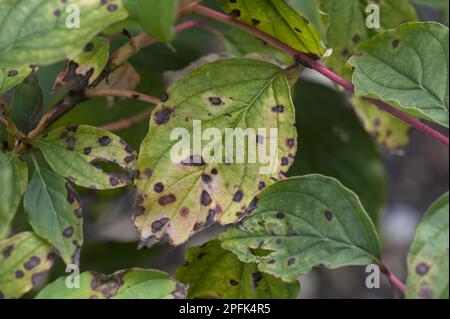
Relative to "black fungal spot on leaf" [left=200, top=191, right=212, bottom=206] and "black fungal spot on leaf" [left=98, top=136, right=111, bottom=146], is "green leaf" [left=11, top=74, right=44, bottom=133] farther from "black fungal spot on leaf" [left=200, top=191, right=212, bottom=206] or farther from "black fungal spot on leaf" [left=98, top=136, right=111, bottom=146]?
"black fungal spot on leaf" [left=200, top=191, right=212, bottom=206]

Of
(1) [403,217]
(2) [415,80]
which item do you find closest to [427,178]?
(1) [403,217]

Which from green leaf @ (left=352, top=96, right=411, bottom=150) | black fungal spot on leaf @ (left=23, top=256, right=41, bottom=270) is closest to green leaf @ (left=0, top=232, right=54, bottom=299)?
black fungal spot on leaf @ (left=23, top=256, right=41, bottom=270)

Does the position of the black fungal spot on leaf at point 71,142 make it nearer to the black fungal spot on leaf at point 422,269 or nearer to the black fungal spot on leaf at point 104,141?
the black fungal spot on leaf at point 104,141

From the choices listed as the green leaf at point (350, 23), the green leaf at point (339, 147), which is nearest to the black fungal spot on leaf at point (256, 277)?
the green leaf at point (350, 23)

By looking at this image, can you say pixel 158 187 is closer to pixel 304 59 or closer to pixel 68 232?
pixel 68 232

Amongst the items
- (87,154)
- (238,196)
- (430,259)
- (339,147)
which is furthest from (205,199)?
(339,147)

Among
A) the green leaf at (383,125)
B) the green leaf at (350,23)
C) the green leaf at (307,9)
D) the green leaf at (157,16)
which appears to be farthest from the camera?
the green leaf at (383,125)
